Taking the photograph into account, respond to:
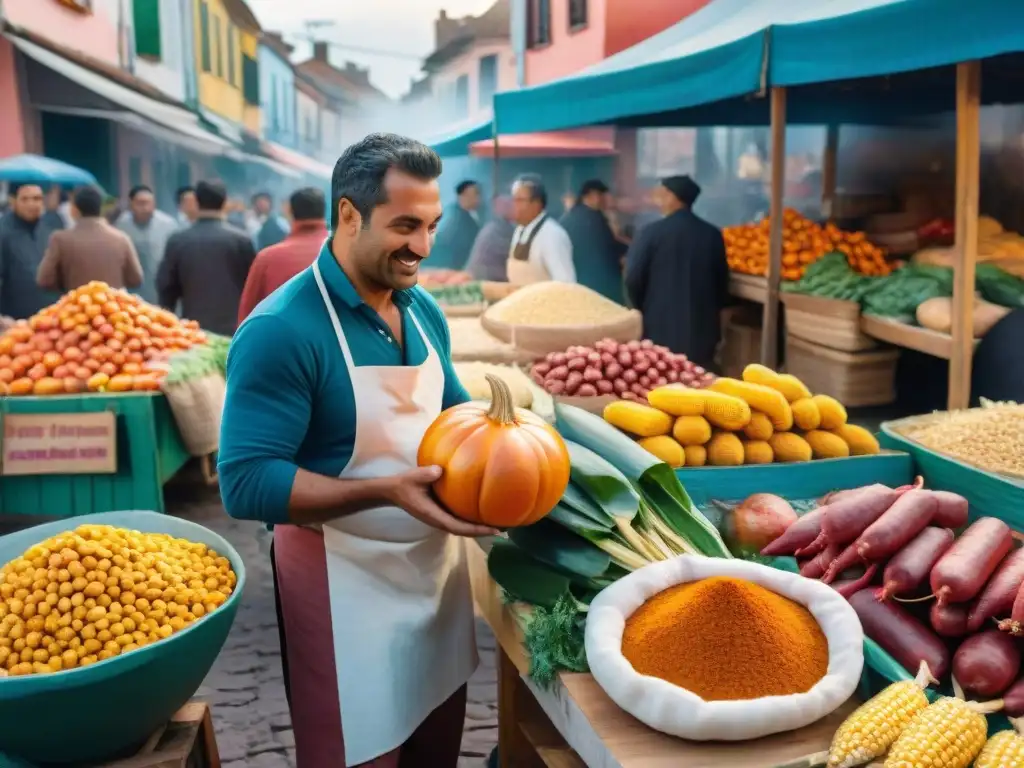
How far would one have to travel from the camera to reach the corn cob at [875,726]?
1.39 meters

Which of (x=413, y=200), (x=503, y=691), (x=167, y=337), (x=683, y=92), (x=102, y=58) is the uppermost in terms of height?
(x=102, y=58)

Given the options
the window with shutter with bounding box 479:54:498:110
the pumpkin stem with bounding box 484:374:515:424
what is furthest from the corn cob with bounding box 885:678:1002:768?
the window with shutter with bounding box 479:54:498:110

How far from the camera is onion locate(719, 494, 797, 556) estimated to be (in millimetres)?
2266

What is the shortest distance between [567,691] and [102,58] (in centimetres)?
1560

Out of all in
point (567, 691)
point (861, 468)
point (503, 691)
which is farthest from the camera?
point (861, 468)

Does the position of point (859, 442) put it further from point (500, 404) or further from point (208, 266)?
point (208, 266)

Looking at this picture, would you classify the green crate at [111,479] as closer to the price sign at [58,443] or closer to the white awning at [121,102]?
the price sign at [58,443]

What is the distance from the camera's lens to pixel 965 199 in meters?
4.27

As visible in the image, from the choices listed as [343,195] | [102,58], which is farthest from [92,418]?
[102,58]

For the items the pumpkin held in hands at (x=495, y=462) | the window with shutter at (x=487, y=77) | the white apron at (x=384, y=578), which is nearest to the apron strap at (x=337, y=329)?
the white apron at (x=384, y=578)

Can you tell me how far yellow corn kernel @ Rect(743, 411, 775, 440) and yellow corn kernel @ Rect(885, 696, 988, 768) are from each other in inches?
52.0

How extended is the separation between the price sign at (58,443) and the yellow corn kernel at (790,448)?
3.02 m

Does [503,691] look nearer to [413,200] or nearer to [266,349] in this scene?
[266,349]

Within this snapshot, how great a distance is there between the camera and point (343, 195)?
1.74 meters
